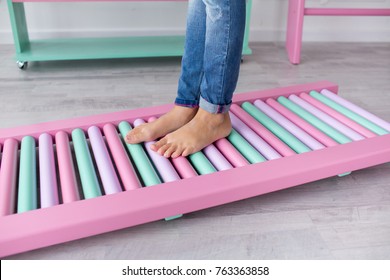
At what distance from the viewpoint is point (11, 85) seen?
1683 mm

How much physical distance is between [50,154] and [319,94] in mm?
890

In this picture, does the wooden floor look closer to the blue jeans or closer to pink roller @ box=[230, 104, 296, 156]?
pink roller @ box=[230, 104, 296, 156]

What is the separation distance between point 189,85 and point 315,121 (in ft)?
1.32

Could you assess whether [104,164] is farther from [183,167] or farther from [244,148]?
[244,148]

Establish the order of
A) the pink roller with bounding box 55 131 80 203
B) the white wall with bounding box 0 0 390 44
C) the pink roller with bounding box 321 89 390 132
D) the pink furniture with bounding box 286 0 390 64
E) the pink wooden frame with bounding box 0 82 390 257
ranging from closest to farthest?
the pink wooden frame with bounding box 0 82 390 257, the pink roller with bounding box 55 131 80 203, the pink roller with bounding box 321 89 390 132, the pink furniture with bounding box 286 0 390 64, the white wall with bounding box 0 0 390 44

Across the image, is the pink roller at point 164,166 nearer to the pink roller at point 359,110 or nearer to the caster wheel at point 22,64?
the pink roller at point 359,110

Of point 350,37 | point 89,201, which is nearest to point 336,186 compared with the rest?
point 89,201

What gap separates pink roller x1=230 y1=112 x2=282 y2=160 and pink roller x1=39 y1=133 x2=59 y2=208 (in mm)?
508

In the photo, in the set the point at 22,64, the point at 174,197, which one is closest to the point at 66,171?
the point at 174,197

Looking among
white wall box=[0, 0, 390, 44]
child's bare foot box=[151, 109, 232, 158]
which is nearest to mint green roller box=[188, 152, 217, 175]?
child's bare foot box=[151, 109, 232, 158]

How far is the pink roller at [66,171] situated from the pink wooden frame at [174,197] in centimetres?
5

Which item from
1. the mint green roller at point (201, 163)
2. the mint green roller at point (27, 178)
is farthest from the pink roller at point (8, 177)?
the mint green roller at point (201, 163)

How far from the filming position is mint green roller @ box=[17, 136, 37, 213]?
0.84 metres

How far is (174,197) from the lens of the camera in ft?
2.73
